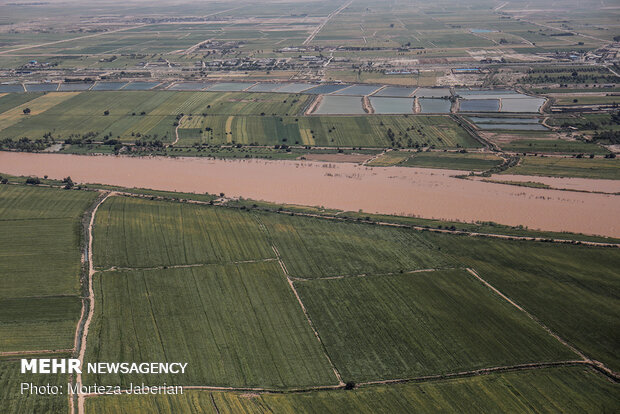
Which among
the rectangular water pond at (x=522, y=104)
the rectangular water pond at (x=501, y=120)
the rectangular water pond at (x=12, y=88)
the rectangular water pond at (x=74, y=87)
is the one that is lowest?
the rectangular water pond at (x=501, y=120)

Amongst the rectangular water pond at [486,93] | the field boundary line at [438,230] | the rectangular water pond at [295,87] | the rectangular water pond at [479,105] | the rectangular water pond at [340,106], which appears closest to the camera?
the field boundary line at [438,230]

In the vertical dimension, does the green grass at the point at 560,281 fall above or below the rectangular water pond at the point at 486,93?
below

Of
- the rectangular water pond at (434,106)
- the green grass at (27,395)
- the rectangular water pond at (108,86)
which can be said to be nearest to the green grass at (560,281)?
the green grass at (27,395)

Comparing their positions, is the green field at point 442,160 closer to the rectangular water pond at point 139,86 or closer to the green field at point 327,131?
the green field at point 327,131

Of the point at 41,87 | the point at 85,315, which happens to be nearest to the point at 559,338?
the point at 85,315

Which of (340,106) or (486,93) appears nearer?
(340,106)

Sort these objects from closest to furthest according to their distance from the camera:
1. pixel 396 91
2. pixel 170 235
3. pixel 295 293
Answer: pixel 295 293
pixel 170 235
pixel 396 91

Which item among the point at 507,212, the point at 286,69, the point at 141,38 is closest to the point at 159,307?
the point at 507,212

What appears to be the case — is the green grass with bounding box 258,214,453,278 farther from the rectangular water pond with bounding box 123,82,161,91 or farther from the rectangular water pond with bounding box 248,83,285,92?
the rectangular water pond with bounding box 123,82,161,91

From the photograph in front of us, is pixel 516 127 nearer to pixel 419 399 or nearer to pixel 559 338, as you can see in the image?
pixel 559 338
